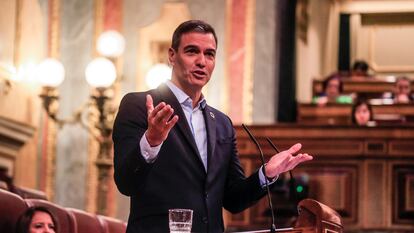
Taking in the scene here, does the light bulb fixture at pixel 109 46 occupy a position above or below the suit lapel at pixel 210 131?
above

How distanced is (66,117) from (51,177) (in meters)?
0.67

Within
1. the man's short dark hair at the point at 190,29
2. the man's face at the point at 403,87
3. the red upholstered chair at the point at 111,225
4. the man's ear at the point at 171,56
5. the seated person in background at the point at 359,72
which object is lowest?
the red upholstered chair at the point at 111,225

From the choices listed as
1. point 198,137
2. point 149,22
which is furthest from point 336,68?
point 198,137

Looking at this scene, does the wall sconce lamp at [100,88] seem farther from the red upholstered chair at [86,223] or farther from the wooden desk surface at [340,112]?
the red upholstered chair at [86,223]

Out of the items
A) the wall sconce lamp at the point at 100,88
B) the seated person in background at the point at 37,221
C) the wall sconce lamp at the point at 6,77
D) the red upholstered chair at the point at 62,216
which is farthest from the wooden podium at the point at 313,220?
the wall sconce lamp at the point at 100,88

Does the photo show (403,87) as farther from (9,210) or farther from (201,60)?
(201,60)

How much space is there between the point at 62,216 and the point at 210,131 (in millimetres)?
1686

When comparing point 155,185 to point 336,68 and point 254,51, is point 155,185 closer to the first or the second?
point 254,51

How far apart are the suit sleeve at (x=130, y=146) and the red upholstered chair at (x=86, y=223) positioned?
5.82ft

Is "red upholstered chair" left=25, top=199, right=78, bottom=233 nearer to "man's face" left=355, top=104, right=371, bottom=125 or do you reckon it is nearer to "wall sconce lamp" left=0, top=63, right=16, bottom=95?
"wall sconce lamp" left=0, top=63, right=16, bottom=95

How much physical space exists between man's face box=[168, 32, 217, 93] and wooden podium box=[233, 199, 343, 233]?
0.54 meters

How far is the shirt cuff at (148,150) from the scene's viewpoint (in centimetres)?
310

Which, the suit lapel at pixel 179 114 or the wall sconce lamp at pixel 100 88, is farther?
the wall sconce lamp at pixel 100 88

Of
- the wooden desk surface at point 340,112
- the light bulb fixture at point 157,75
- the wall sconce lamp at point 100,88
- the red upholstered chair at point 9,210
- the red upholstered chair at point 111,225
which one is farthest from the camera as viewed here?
the wooden desk surface at point 340,112
